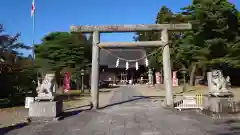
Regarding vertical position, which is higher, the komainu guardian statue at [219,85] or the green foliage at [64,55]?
the green foliage at [64,55]

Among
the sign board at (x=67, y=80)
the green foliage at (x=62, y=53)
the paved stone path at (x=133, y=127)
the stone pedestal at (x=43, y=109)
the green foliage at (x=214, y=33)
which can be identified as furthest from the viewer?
the green foliage at (x=62, y=53)

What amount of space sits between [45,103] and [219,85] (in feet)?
22.4

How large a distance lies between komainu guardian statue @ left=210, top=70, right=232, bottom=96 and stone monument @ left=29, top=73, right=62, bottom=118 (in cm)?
628

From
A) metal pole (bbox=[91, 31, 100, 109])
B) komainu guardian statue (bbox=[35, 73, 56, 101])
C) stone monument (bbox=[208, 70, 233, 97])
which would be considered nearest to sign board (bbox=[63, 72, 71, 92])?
metal pole (bbox=[91, 31, 100, 109])

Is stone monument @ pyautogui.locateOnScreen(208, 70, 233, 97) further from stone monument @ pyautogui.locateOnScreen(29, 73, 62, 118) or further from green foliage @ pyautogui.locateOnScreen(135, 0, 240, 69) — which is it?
green foliage @ pyautogui.locateOnScreen(135, 0, 240, 69)

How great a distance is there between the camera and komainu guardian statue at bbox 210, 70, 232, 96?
1006 cm

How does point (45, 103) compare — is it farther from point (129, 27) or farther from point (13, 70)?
point (13, 70)

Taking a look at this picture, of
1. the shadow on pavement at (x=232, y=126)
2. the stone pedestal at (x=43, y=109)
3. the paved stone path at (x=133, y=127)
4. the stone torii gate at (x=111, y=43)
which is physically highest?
the stone torii gate at (x=111, y=43)

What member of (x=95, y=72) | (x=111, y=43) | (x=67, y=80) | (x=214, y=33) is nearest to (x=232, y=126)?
(x=95, y=72)

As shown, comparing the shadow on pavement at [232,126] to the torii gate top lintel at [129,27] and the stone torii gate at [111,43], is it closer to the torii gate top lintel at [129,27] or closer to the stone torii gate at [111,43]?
the stone torii gate at [111,43]

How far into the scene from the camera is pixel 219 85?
10172 mm

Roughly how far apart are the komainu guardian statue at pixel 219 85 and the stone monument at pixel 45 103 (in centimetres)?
628

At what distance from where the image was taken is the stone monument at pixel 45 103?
977 cm

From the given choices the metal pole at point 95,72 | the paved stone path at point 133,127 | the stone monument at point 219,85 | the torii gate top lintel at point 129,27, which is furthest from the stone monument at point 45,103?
the stone monument at point 219,85
